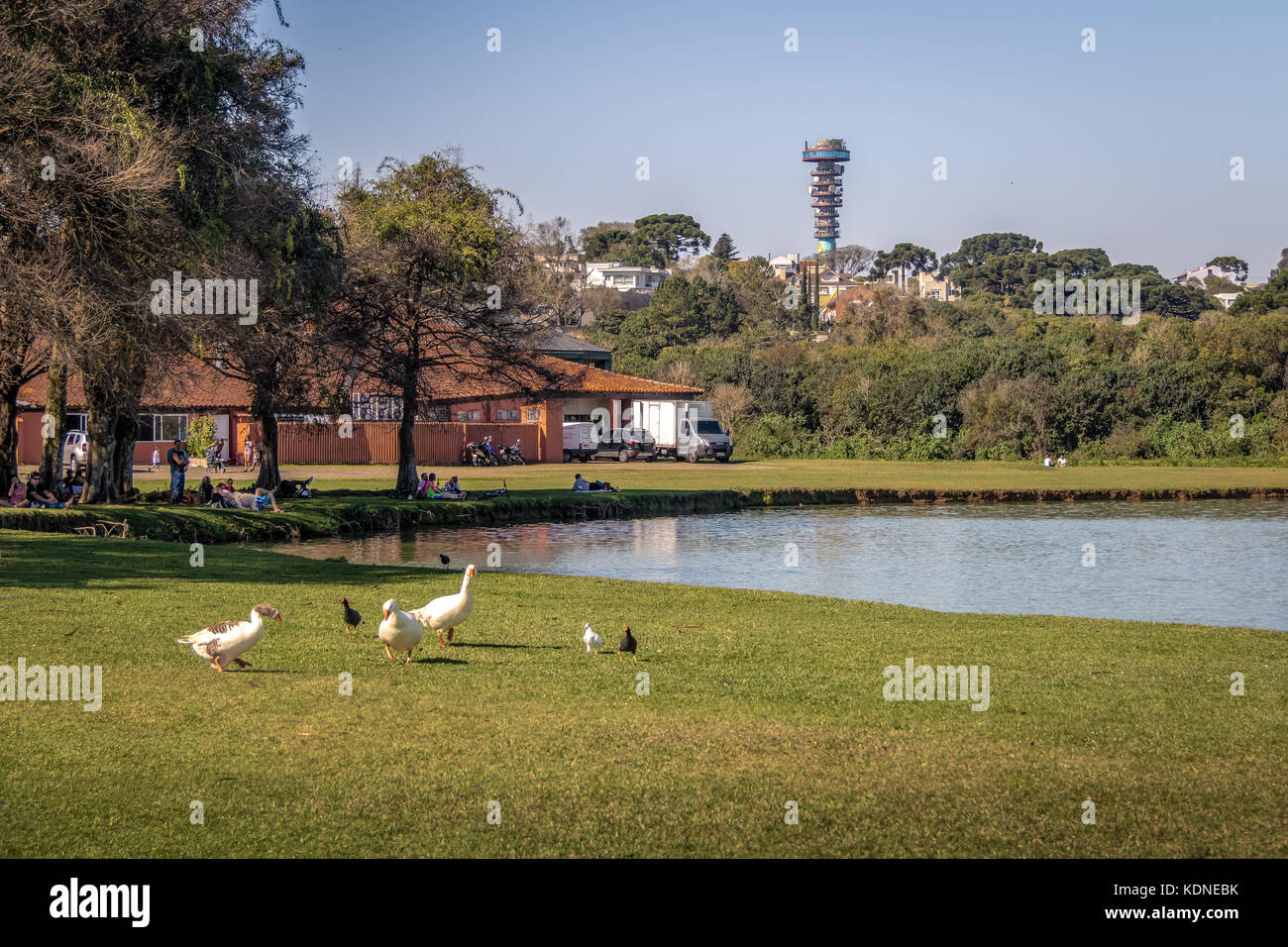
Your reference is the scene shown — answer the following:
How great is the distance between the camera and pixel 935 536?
33281mm

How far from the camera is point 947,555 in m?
29.2

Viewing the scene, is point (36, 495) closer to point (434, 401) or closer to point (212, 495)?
point (212, 495)

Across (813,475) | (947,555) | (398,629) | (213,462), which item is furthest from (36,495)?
(813,475)

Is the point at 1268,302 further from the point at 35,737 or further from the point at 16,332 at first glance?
the point at 35,737

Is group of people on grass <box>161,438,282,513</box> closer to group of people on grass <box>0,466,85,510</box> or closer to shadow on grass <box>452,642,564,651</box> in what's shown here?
group of people on grass <box>0,466,85,510</box>

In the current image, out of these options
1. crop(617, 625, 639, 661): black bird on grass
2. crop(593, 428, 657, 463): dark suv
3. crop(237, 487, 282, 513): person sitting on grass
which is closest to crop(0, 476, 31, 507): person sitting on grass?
crop(237, 487, 282, 513): person sitting on grass

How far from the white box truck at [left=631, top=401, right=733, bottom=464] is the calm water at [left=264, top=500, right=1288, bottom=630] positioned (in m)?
24.0

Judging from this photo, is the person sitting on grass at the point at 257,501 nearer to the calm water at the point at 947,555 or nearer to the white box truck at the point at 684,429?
the calm water at the point at 947,555

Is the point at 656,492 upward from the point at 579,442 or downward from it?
downward

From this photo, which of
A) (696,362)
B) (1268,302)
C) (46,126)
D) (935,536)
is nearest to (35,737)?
(46,126)

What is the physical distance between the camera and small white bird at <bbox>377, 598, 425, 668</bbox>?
11641mm

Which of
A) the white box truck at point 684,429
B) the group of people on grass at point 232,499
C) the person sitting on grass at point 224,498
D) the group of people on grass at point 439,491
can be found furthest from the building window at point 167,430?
the group of people on grass at point 232,499

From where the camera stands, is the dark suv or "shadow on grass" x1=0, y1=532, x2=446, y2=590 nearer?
"shadow on grass" x1=0, y1=532, x2=446, y2=590

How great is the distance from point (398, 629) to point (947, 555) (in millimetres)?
19764
